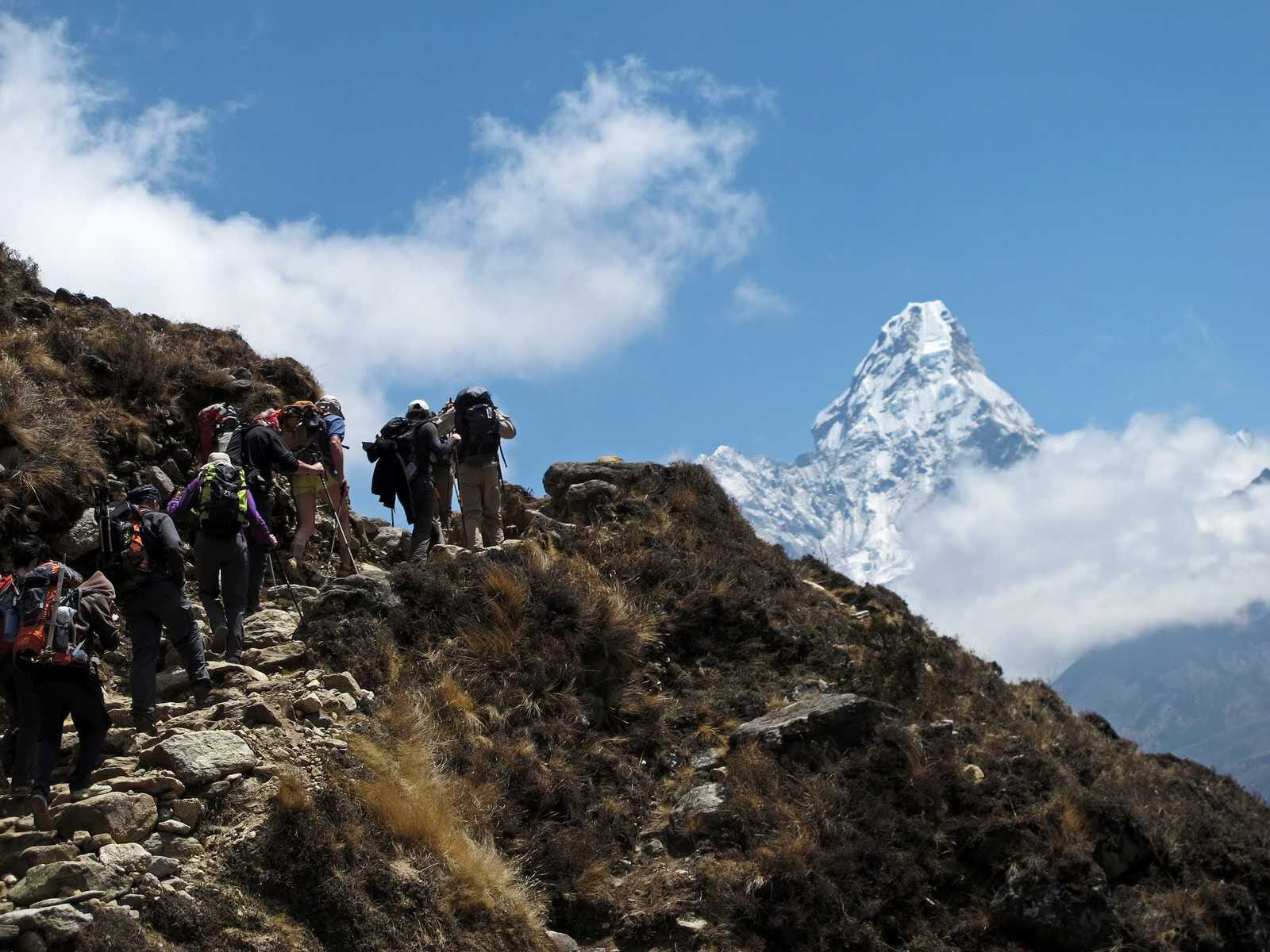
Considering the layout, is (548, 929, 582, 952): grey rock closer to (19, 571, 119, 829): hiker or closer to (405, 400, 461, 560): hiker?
(19, 571, 119, 829): hiker

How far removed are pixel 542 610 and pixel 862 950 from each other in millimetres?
4843

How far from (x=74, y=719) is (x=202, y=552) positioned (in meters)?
2.17

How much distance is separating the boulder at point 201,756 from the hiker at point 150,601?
0.57 meters

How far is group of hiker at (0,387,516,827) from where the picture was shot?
352 inches

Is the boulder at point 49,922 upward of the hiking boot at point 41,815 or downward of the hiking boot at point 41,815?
downward

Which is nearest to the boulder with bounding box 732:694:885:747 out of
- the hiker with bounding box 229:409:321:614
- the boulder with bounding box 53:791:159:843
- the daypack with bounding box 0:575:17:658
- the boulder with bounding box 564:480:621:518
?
the boulder with bounding box 564:480:621:518

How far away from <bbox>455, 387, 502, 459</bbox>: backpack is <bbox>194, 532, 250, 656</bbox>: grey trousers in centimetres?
437

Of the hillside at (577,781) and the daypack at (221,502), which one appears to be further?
the daypack at (221,502)

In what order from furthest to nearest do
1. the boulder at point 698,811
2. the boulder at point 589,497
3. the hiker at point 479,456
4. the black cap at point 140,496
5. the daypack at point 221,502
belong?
the boulder at point 589,497 < the hiker at point 479,456 < the boulder at point 698,811 < the daypack at point 221,502 < the black cap at point 140,496

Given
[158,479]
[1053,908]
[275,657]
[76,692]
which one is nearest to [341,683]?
[275,657]

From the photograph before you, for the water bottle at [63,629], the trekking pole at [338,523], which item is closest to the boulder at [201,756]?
the water bottle at [63,629]

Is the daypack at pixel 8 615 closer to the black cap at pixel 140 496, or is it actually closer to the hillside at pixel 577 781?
the hillside at pixel 577 781

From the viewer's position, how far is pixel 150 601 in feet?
32.5

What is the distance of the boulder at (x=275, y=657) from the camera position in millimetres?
11484
